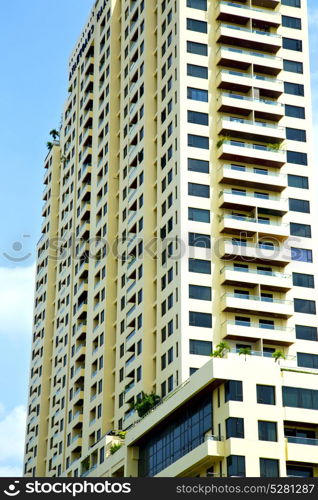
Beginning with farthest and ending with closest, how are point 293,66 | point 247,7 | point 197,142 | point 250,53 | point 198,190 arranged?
point 293,66, point 247,7, point 250,53, point 197,142, point 198,190

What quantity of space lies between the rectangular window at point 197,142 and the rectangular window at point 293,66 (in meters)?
13.8

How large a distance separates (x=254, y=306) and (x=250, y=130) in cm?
1899

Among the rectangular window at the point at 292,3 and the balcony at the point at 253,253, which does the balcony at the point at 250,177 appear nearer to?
the balcony at the point at 253,253

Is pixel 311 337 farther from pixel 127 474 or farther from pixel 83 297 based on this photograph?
pixel 83 297

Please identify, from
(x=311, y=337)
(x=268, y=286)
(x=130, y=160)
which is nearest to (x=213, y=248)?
(x=268, y=286)

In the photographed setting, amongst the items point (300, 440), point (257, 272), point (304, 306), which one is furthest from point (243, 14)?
point (300, 440)

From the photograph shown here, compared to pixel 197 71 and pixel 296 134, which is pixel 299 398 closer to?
pixel 296 134

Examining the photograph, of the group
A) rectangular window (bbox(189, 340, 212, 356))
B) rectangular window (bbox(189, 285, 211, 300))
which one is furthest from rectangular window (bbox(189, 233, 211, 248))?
rectangular window (bbox(189, 340, 212, 356))

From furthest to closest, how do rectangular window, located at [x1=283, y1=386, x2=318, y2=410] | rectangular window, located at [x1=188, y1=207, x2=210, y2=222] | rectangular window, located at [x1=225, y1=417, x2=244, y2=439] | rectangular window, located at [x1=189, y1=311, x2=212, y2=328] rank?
rectangular window, located at [x1=188, y1=207, x2=210, y2=222], rectangular window, located at [x1=189, y1=311, x2=212, y2=328], rectangular window, located at [x1=283, y1=386, x2=318, y2=410], rectangular window, located at [x1=225, y1=417, x2=244, y2=439]

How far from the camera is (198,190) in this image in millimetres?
100188

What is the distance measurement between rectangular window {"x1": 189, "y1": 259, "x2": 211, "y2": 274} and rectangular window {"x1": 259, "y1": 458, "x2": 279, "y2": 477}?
25.8m

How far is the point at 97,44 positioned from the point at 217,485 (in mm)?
84793

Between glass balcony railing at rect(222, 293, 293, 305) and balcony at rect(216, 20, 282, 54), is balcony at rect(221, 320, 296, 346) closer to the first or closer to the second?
glass balcony railing at rect(222, 293, 293, 305)

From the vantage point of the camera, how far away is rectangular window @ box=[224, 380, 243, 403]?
7650cm
